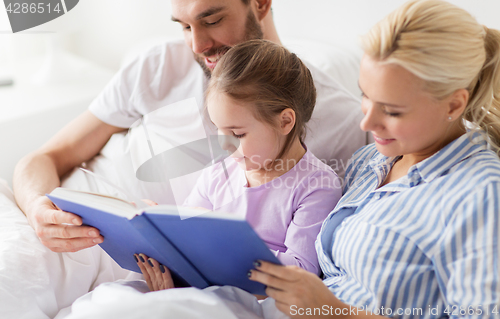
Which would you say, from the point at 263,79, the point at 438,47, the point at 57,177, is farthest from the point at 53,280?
the point at 438,47

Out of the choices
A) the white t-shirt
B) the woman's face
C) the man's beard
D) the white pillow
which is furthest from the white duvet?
the white pillow

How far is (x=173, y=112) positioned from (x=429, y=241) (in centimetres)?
86

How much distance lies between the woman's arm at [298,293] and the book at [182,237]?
3 centimetres

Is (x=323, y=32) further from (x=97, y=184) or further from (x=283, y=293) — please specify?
(x=283, y=293)

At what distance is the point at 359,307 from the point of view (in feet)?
2.81

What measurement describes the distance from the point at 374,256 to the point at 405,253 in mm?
58

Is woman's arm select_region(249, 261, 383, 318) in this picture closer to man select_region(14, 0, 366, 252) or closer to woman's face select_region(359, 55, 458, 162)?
woman's face select_region(359, 55, 458, 162)


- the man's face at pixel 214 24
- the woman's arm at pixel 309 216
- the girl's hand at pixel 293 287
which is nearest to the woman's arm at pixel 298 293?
the girl's hand at pixel 293 287

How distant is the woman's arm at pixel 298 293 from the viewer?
30.2 inches

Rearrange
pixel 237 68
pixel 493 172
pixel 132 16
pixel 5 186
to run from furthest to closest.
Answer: pixel 132 16 → pixel 5 186 → pixel 237 68 → pixel 493 172

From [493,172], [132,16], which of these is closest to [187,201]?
[493,172]

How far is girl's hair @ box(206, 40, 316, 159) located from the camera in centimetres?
98

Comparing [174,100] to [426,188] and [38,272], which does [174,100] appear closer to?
[38,272]

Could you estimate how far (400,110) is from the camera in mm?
768
